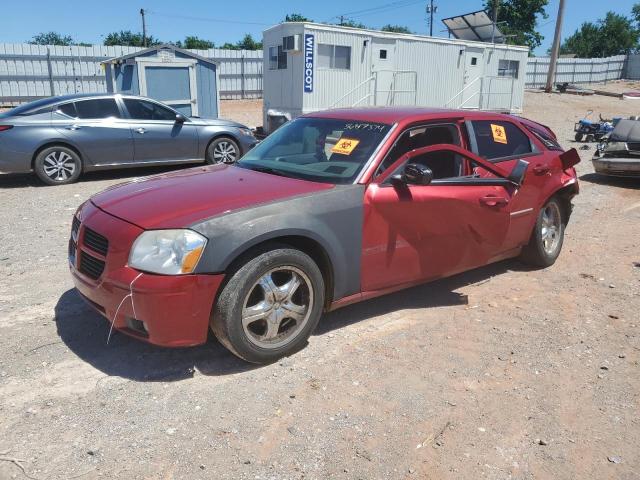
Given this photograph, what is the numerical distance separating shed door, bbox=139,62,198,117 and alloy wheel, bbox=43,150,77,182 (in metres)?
5.35

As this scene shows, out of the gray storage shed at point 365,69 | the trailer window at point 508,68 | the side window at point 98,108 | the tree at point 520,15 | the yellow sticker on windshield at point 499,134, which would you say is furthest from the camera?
the tree at point 520,15

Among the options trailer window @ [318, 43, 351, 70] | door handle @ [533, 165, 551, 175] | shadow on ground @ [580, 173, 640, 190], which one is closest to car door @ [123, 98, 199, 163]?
door handle @ [533, 165, 551, 175]

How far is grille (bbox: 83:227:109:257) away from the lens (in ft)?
10.9

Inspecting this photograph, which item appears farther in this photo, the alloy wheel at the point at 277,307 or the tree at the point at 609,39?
the tree at the point at 609,39

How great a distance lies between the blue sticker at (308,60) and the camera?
16.3 meters

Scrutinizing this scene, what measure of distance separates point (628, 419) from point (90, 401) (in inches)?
120

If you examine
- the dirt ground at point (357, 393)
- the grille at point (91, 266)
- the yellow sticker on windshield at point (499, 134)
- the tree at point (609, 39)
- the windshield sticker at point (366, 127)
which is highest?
the tree at point (609, 39)

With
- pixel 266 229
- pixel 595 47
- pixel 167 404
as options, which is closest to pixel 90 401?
pixel 167 404

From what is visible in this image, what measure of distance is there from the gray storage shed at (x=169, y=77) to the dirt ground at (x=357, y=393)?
10.1 metres

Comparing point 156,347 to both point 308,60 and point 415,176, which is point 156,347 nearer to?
point 415,176

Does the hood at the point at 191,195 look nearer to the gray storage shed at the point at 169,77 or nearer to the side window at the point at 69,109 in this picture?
the side window at the point at 69,109

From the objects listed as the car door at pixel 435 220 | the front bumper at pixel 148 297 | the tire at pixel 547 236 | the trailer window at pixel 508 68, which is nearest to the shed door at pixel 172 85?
the tire at pixel 547 236

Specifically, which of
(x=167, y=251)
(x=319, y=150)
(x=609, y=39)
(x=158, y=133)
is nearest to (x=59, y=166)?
(x=158, y=133)

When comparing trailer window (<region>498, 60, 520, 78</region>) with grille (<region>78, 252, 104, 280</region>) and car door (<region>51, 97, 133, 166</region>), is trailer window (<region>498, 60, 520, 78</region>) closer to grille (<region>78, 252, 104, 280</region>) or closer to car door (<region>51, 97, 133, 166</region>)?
car door (<region>51, 97, 133, 166</region>)
